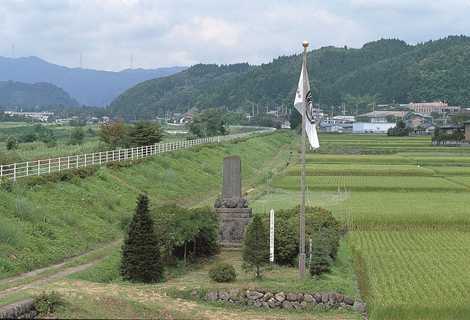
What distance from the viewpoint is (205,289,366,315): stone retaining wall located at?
59.8 feet

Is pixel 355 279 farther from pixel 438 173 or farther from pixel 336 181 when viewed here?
pixel 438 173

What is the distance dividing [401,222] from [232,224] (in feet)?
31.9

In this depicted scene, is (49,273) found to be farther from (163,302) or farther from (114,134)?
(114,134)

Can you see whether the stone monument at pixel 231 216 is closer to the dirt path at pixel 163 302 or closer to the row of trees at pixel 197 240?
the row of trees at pixel 197 240

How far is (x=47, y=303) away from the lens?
46.3 feet

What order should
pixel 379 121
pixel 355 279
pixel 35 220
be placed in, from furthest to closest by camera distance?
pixel 379 121 < pixel 35 220 < pixel 355 279

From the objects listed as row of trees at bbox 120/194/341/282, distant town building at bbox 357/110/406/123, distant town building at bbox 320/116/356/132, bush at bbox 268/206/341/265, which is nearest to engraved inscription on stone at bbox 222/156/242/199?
row of trees at bbox 120/194/341/282

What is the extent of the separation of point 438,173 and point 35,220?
40.0m

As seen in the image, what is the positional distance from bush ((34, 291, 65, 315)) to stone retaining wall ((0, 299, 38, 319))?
0.10 metres

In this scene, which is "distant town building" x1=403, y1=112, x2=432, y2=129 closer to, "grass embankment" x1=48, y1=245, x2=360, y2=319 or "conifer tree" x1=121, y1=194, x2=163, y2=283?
"grass embankment" x1=48, y1=245, x2=360, y2=319

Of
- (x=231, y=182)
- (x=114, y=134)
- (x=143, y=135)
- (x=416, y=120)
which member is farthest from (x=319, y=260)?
(x=416, y=120)

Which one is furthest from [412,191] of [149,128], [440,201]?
[149,128]

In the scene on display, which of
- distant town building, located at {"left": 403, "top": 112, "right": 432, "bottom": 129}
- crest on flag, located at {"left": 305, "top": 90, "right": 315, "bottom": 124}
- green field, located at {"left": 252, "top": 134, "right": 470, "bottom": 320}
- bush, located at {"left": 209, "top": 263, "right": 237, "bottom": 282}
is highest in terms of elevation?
crest on flag, located at {"left": 305, "top": 90, "right": 315, "bottom": 124}

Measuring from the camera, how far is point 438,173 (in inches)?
2298
